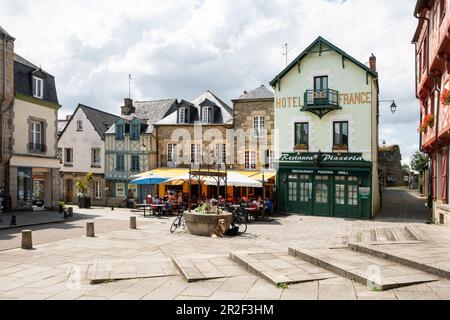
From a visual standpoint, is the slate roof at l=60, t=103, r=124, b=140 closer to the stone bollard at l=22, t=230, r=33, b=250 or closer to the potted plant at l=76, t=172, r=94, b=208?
the potted plant at l=76, t=172, r=94, b=208

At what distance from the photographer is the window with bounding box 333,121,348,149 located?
2092cm

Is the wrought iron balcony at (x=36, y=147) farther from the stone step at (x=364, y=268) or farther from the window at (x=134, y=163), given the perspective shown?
the stone step at (x=364, y=268)

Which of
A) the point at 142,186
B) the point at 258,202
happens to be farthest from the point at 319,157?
the point at 142,186

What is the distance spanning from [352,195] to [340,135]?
3301 millimetres

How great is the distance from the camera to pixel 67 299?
603 centimetres

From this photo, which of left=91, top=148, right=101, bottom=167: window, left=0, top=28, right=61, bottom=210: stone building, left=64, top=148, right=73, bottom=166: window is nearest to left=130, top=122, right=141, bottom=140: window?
left=91, top=148, right=101, bottom=167: window

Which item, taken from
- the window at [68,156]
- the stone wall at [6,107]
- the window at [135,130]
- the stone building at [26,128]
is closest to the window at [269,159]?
the window at [135,130]

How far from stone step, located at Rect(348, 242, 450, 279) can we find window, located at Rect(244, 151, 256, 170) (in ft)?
53.6

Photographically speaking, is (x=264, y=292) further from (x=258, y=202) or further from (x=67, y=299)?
(x=258, y=202)

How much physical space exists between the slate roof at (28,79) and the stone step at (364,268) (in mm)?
17816

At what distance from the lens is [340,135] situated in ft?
69.2

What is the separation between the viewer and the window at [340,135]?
20922 mm

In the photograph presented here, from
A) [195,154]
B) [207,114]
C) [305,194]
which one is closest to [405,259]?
[305,194]
